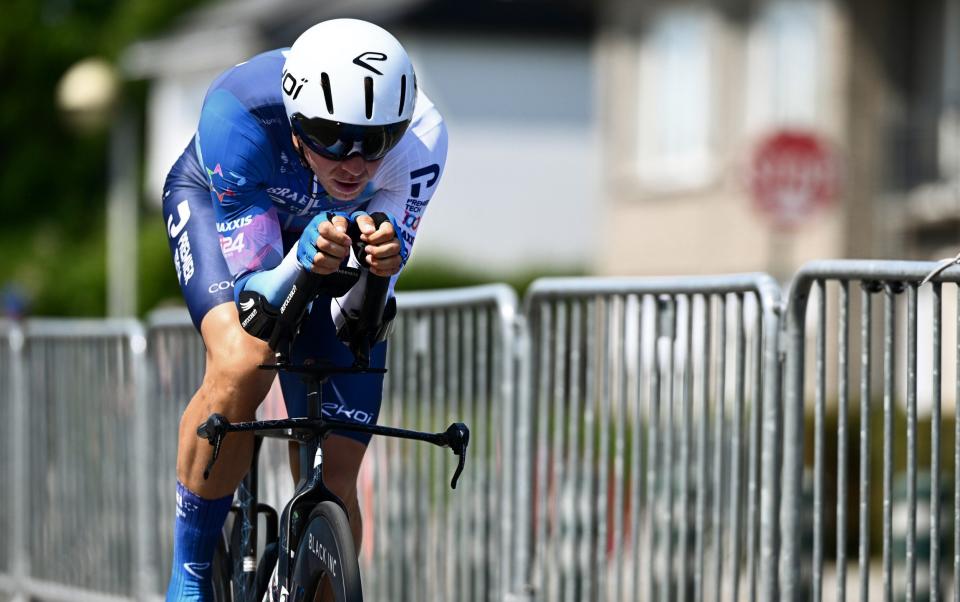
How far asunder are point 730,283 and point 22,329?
5.36m

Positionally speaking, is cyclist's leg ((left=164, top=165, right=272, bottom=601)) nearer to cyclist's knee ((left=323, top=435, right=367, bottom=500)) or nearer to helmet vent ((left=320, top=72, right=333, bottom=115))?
cyclist's knee ((left=323, top=435, right=367, bottom=500))

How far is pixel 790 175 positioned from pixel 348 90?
11.2m

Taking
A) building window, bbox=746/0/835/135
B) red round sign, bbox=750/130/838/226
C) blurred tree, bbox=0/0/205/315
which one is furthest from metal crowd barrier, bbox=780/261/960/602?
blurred tree, bbox=0/0/205/315

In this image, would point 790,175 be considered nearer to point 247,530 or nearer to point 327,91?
point 247,530

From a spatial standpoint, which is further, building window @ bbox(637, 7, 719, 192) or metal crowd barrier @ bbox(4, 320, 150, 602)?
building window @ bbox(637, 7, 719, 192)

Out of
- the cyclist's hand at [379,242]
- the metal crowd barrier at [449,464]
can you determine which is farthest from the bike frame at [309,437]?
the metal crowd barrier at [449,464]

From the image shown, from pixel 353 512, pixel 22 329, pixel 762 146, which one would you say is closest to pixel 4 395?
pixel 22 329

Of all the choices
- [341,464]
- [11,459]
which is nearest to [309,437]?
[341,464]

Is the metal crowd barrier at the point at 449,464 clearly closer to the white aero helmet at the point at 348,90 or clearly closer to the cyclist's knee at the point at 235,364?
the cyclist's knee at the point at 235,364

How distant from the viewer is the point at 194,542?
5258 mm

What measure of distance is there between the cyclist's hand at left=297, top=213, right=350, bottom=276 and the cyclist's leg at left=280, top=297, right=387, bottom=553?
1.95 feet

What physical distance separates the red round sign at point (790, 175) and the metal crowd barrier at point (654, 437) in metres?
8.62

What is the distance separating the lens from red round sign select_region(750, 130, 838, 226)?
595 inches

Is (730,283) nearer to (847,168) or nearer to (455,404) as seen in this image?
(455,404)
